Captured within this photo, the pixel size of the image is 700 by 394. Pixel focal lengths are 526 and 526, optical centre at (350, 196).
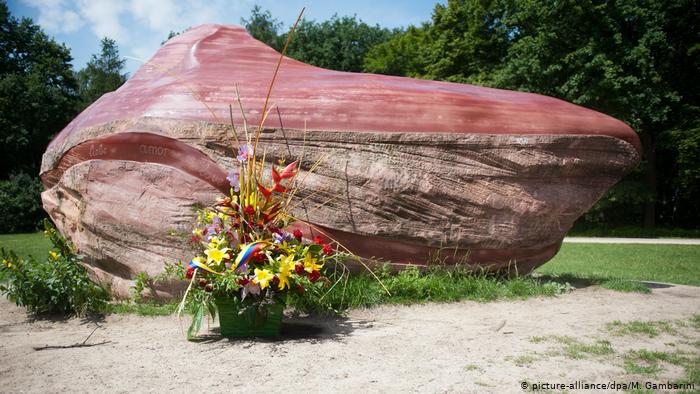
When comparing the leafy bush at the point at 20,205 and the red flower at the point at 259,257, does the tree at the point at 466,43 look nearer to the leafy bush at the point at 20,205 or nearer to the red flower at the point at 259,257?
the leafy bush at the point at 20,205

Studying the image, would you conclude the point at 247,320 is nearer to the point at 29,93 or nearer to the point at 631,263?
the point at 631,263

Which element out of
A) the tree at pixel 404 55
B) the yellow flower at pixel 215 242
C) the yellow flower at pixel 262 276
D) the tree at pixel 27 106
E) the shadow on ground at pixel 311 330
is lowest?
the shadow on ground at pixel 311 330

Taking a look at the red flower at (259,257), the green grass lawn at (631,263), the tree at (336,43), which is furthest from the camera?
the tree at (336,43)

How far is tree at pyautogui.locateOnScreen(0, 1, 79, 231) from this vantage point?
2000 centimetres

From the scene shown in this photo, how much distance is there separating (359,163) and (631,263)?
25.5ft

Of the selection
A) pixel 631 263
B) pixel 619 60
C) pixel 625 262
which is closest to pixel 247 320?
pixel 631 263

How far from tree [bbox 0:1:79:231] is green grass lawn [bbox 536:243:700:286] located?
18.8 metres

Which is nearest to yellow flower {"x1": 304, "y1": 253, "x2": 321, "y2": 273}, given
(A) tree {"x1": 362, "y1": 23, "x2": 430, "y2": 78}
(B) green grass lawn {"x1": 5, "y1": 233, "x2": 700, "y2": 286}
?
(B) green grass lawn {"x1": 5, "y1": 233, "x2": 700, "y2": 286}

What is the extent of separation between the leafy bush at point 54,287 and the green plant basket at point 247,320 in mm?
1875

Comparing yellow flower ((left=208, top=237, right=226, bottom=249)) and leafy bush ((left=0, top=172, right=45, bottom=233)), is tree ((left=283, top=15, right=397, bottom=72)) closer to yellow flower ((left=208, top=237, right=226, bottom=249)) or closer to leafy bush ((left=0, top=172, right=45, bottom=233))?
leafy bush ((left=0, top=172, right=45, bottom=233))

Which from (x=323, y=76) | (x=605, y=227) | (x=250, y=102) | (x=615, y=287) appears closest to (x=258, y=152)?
(x=250, y=102)

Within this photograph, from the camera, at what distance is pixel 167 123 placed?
4957mm

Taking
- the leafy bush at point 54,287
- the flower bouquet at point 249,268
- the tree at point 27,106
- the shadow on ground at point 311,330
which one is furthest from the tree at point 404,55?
the flower bouquet at point 249,268

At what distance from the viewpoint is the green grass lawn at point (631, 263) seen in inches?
320
